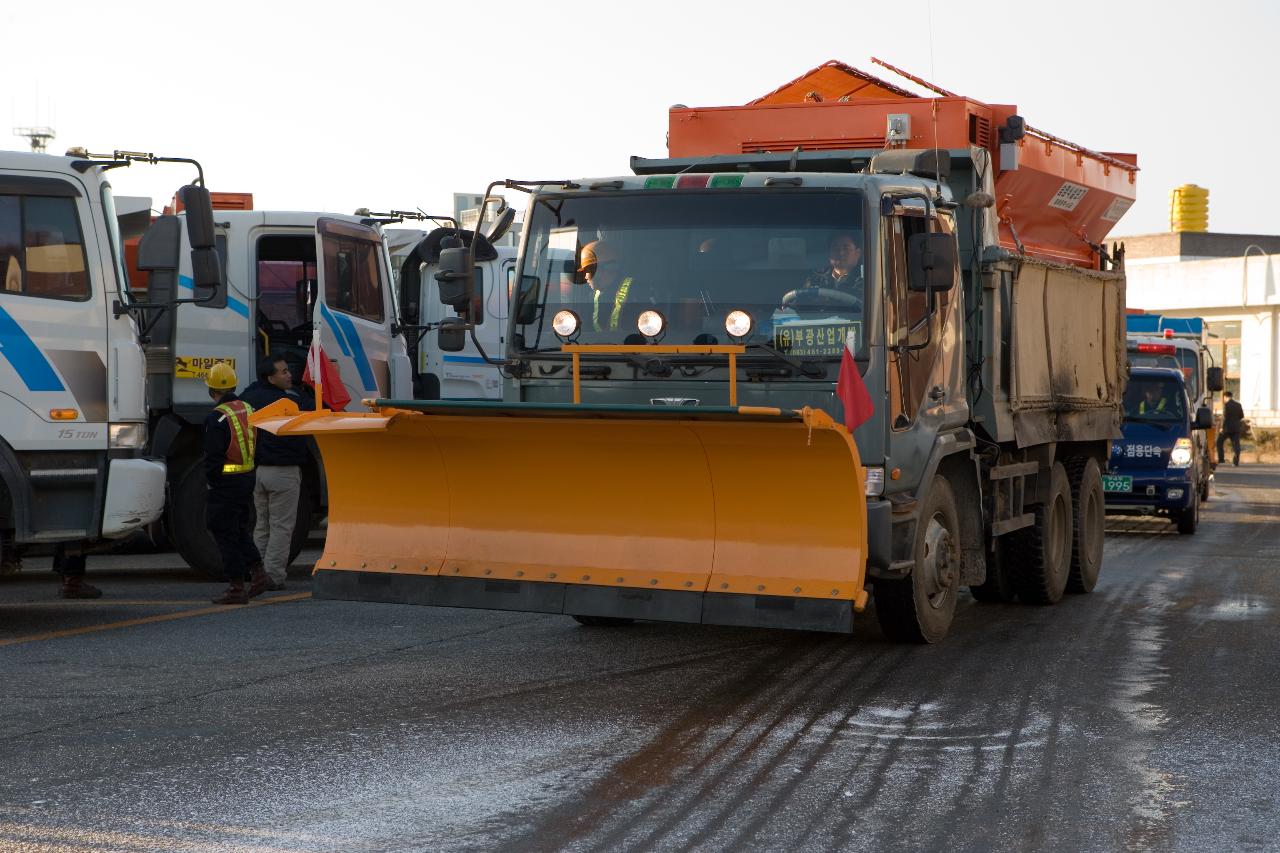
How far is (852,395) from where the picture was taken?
24.2ft

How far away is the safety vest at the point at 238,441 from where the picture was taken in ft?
35.5

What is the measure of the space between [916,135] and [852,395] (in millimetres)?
3107

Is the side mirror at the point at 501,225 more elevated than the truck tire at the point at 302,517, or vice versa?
the side mirror at the point at 501,225

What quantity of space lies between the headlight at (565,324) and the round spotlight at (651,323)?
1.18 feet

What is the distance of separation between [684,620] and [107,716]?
8.42 ft

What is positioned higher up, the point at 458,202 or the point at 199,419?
the point at 458,202

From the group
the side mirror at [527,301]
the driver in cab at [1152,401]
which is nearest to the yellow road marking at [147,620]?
the side mirror at [527,301]

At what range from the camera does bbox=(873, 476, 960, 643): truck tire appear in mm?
8344

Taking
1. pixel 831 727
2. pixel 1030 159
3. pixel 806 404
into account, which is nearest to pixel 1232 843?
pixel 831 727

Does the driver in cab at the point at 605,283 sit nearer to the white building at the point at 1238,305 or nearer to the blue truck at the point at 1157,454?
the blue truck at the point at 1157,454

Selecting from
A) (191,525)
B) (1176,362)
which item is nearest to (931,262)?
(191,525)

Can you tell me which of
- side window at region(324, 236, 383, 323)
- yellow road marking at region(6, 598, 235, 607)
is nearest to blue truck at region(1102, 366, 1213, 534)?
side window at region(324, 236, 383, 323)

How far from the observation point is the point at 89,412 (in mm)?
9328

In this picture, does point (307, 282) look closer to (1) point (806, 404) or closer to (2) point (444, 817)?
(1) point (806, 404)
